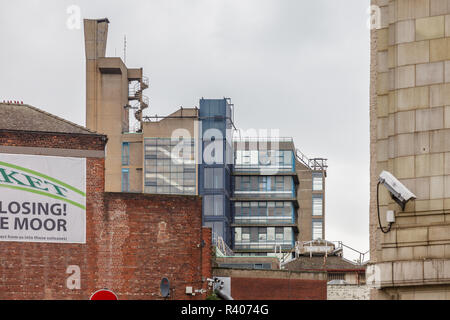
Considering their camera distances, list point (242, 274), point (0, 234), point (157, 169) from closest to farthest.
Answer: point (0, 234), point (242, 274), point (157, 169)

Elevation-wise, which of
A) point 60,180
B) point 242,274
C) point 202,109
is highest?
point 202,109

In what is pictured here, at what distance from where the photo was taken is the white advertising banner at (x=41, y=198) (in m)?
59.7

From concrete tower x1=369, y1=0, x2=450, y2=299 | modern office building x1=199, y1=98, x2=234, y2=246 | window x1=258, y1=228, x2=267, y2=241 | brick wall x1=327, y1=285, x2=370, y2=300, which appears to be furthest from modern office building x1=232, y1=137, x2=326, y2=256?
concrete tower x1=369, y1=0, x2=450, y2=299

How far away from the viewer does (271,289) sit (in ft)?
225

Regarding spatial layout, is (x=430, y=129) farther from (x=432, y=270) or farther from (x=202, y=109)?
(x=202, y=109)

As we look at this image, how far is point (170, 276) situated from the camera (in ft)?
207

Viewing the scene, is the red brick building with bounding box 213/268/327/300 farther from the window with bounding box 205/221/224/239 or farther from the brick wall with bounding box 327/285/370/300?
the window with bounding box 205/221/224/239

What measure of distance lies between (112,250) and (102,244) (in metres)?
0.67

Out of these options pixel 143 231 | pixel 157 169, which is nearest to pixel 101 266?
pixel 143 231

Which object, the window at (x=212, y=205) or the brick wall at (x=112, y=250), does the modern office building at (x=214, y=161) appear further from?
the brick wall at (x=112, y=250)

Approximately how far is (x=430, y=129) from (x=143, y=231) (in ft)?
128

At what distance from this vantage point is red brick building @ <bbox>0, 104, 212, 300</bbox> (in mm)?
61000

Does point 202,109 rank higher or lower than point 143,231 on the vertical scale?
higher
